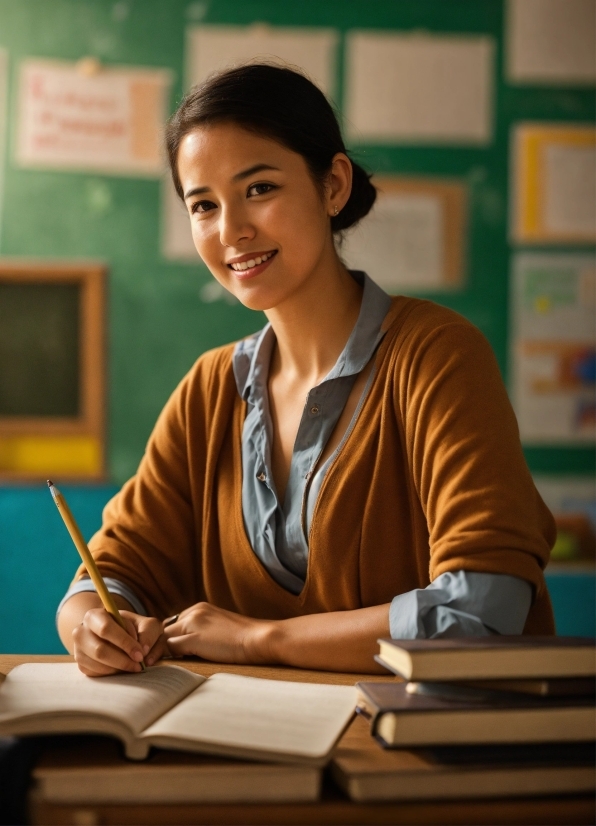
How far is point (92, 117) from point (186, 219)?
0.44m

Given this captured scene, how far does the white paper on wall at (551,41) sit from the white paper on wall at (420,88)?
0.30 feet

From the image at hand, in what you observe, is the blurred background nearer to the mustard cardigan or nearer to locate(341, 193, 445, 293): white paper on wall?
locate(341, 193, 445, 293): white paper on wall

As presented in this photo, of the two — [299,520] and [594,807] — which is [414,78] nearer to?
[299,520]

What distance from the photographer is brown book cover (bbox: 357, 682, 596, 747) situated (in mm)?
724

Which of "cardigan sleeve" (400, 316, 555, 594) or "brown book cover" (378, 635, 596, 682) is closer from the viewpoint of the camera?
"brown book cover" (378, 635, 596, 682)

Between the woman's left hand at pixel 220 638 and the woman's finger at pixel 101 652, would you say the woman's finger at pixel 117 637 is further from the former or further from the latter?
the woman's left hand at pixel 220 638

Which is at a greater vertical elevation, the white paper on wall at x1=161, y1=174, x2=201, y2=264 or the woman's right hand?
the white paper on wall at x1=161, y1=174, x2=201, y2=264

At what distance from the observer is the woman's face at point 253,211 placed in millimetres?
1344

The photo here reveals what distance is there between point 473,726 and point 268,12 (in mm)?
2557

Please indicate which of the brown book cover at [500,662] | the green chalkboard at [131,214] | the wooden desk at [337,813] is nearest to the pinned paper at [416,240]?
the green chalkboard at [131,214]

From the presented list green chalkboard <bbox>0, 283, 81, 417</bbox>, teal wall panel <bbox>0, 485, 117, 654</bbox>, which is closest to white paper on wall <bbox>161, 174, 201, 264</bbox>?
green chalkboard <bbox>0, 283, 81, 417</bbox>

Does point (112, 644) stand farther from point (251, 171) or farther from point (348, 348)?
point (251, 171)

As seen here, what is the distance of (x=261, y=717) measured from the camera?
80 cm

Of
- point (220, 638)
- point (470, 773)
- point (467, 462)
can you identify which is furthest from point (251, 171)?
point (470, 773)
